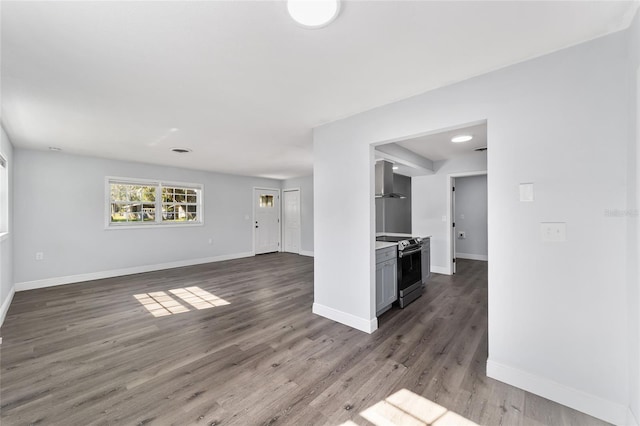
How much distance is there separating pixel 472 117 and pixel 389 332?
2271mm

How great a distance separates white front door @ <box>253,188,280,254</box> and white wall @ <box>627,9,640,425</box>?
294 inches

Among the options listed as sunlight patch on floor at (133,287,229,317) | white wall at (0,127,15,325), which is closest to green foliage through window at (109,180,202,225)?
white wall at (0,127,15,325)

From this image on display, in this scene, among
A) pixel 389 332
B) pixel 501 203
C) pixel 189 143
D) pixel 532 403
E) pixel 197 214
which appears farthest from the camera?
pixel 197 214

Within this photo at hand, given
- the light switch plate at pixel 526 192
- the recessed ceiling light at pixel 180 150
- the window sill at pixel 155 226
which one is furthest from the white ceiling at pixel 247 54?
the window sill at pixel 155 226

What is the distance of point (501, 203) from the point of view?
206 centimetres

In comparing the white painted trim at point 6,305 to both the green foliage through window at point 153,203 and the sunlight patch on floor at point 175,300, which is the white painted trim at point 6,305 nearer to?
the sunlight patch on floor at point 175,300

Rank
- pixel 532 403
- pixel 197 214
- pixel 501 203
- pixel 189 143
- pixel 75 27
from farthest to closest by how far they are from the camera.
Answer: pixel 197 214 → pixel 189 143 → pixel 501 203 → pixel 532 403 → pixel 75 27

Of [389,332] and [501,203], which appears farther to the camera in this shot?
[389,332]

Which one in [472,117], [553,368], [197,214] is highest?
[472,117]

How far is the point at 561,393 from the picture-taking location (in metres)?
1.82

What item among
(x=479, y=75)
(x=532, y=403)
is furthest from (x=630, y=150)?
(x=532, y=403)

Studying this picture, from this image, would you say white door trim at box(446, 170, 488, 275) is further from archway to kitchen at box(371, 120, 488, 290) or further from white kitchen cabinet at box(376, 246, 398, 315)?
white kitchen cabinet at box(376, 246, 398, 315)

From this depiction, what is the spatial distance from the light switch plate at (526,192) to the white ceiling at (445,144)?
157 cm

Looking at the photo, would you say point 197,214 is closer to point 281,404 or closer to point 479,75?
point 281,404
